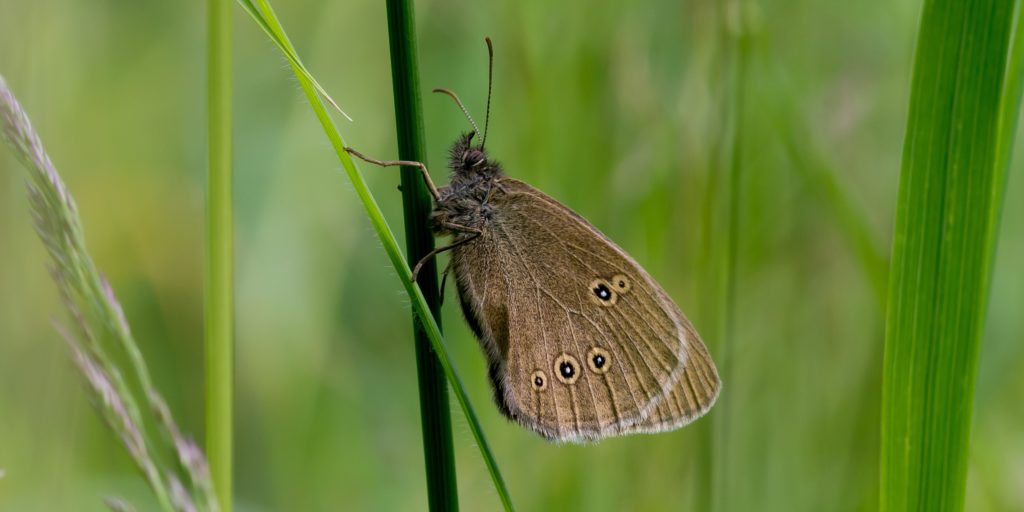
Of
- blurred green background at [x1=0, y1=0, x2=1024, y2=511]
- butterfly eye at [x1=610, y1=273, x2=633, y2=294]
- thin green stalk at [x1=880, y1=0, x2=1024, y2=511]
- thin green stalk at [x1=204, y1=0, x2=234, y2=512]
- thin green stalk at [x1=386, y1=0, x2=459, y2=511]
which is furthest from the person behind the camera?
blurred green background at [x1=0, y1=0, x2=1024, y2=511]

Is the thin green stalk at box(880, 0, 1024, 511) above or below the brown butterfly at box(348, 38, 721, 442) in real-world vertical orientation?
above

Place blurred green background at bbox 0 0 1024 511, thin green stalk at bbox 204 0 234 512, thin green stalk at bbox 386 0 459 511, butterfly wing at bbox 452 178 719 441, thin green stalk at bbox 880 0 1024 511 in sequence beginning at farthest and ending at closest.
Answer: blurred green background at bbox 0 0 1024 511
butterfly wing at bbox 452 178 719 441
thin green stalk at bbox 204 0 234 512
thin green stalk at bbox 386 0 459 511
thin green stalk at bbox 880 0 1024 511

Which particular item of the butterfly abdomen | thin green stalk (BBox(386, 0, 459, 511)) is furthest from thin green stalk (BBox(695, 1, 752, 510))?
thin green stalk (BBox(386, 0, 459, 511))

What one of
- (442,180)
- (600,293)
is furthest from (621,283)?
(442,180)

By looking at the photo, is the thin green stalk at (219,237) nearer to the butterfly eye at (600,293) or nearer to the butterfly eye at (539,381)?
the butterfly eye at (539,381)

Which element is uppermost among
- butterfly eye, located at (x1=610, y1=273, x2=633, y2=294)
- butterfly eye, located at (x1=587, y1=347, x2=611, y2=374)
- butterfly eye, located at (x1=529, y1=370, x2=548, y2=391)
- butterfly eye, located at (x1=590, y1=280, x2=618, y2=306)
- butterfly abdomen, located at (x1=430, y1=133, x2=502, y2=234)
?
butterfly abdomen, located at (x1=430, y1=133, x2=502, y2=234)

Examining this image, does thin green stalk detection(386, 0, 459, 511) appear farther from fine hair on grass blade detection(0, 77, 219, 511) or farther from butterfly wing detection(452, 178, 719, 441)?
butterfly wing detection(452, 178, 719, 441)
